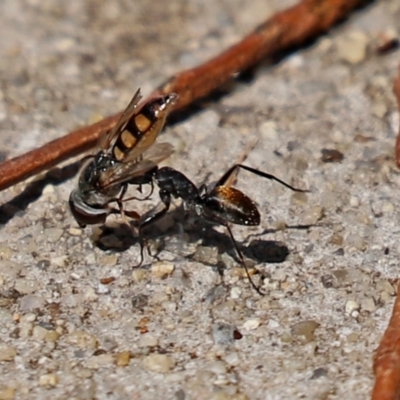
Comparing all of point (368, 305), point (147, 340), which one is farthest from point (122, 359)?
point (368, 305)

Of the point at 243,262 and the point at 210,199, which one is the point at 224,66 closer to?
the point at 210,199

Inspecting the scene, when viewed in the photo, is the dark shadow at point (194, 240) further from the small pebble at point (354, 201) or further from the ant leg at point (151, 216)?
the small pebble at point (354, 201)

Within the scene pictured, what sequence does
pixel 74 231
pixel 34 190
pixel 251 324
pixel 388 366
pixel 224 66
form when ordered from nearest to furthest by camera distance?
pixel 388 366 < pixel 251 324 < pixel 74 231 < pixel 34 190 < pixel 224 66

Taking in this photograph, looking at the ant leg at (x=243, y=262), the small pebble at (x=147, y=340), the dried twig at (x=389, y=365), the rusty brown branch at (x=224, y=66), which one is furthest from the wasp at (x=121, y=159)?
the dried twig at (x=389, y=365)

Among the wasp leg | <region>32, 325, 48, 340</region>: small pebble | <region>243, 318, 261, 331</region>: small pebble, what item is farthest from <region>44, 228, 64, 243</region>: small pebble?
<region>243, 318, 261, 331</region>: small pebble

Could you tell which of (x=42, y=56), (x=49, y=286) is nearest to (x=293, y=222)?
(x=49, y=286)
